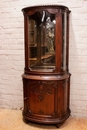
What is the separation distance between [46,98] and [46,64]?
0.46 meters

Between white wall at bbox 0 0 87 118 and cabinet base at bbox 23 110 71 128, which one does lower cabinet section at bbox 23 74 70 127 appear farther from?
white wall at bbox 0 0 87 118

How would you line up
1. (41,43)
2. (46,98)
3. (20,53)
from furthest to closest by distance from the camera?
(20,53) → (41,43) → (46,98)

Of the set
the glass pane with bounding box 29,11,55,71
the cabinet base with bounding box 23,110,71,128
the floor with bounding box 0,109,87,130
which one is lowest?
the floor with bounding box 0,109,87,130

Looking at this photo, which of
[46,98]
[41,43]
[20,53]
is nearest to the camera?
[46,98]

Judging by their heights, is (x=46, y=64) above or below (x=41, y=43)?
below

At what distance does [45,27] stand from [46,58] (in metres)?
0.42

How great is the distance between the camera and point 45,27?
2232 mm

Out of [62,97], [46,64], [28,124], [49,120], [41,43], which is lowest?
[28,124]

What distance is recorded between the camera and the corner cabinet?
2115 millimetres

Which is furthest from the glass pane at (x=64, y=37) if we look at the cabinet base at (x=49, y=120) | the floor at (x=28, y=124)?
the floor at (x=28, y=124)

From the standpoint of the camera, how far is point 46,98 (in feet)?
7.09

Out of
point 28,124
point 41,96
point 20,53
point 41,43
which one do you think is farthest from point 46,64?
point 28,124

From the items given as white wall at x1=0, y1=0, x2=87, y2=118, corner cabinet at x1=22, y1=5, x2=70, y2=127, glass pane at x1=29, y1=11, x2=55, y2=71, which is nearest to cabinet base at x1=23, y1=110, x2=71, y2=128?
corner cabinet at x1=22, y1=5, x2=70, y2=127

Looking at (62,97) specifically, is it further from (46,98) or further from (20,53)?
(20,53)
